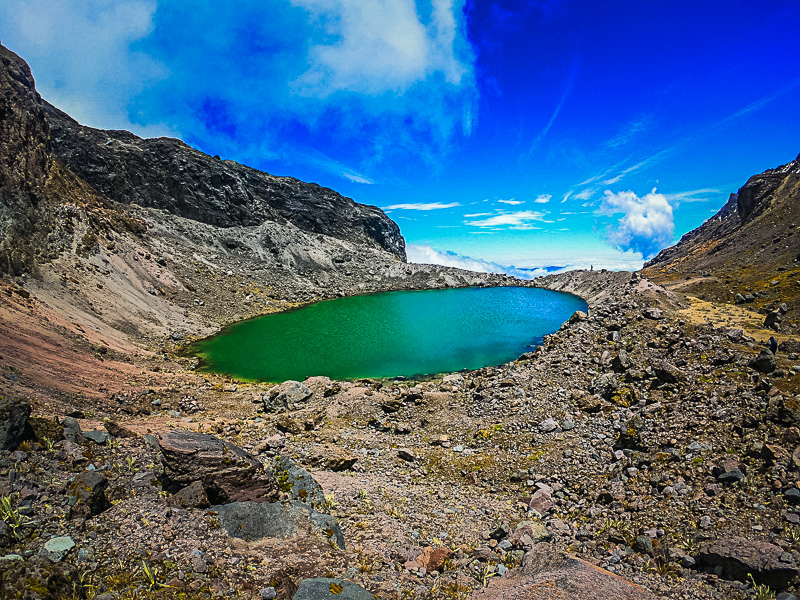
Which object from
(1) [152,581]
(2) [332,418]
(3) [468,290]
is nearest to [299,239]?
(3) [468,290]

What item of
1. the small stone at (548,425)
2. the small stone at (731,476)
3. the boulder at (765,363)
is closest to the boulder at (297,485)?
the small stone at (548,425)

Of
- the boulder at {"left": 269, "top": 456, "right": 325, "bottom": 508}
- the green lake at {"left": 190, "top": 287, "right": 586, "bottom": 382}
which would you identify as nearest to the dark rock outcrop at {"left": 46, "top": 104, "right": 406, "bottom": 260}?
the green lake at {"left": 190, "top": 287, "right": 586, "bottom": 382}

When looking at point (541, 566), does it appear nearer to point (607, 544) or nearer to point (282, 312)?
point (607, 544)

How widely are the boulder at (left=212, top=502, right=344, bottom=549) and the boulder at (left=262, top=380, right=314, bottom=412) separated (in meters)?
12.7

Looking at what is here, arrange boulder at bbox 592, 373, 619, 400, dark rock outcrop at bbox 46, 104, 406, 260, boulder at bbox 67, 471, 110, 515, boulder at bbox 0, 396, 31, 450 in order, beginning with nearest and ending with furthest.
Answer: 1. boulder at bbox 67, 471, 110, 515
2. boulder at bbox 0, 396, 31, 450
3. boulder at bbox 592, 373, 619, 400
4. dark rock outcrop at bbox 46, 104, 406, 260

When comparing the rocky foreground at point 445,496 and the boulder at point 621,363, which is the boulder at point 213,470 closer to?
the rocky foreground at point 445,496

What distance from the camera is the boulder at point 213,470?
8.75 m

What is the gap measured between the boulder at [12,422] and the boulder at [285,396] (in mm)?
13796

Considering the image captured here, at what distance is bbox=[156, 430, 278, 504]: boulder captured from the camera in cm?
875

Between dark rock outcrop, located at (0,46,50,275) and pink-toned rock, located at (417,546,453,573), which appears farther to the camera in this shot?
dark rock outcrop, located at (0,46,50,275)

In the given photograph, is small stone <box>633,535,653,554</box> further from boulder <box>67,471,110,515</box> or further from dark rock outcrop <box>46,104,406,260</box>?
dark rock outcrop <box>46,104,406,260</box>

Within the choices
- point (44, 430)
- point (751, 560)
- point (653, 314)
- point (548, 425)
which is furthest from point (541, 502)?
point (653, 314)

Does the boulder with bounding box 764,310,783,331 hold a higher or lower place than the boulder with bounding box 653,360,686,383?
higher

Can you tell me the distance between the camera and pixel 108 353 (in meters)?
28.8
